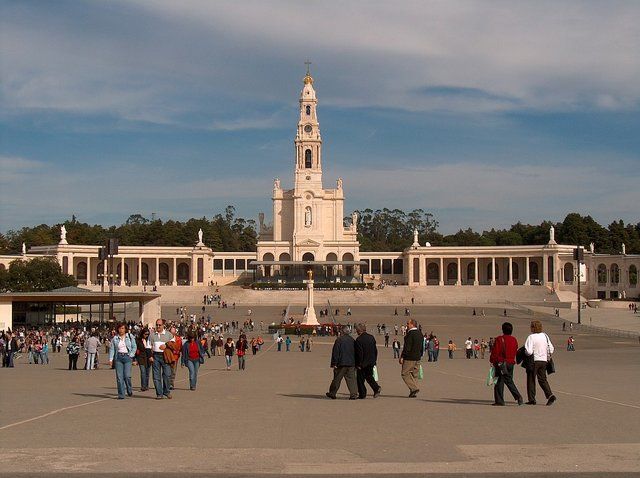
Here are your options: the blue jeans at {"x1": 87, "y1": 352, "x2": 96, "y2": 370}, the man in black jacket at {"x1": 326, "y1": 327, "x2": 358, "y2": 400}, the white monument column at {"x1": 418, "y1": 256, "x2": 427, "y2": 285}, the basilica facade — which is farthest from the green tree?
the man in black jacket at {"x1": 326, "y1": 327, "x2": 358, "y2": 400}

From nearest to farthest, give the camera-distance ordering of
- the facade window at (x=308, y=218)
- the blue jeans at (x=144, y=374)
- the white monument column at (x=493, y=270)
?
the blue jeans at (x=144, y=374), the white monument column at (x=493, y=270), the facade window at (x=308, y=218)

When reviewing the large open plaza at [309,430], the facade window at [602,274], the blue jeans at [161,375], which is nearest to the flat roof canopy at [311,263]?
the facade window at [602,274]

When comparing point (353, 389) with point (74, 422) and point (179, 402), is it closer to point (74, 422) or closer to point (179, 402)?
point (179, 402)

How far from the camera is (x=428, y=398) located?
52.0ft

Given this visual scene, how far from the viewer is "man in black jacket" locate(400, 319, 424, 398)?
15555mm

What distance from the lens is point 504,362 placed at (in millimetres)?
14070

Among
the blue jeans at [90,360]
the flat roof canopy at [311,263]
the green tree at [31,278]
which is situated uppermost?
the flat roof canopy at [311,263]

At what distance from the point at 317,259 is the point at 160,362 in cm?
9315

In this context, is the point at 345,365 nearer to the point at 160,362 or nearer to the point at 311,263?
the point at 160,362

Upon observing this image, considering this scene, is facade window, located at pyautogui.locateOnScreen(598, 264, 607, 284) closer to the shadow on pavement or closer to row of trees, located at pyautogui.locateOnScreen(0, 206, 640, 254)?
row of trees, located at pyautogui.locateOnScreen(0, 206, 640, 254)

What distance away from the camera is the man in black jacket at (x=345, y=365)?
15.6 m

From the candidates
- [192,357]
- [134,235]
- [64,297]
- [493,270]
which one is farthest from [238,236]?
[192,357]

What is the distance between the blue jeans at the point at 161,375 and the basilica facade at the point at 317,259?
86736mm

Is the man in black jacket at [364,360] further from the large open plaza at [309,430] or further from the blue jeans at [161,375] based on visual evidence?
the blue jeans at [161,375]
